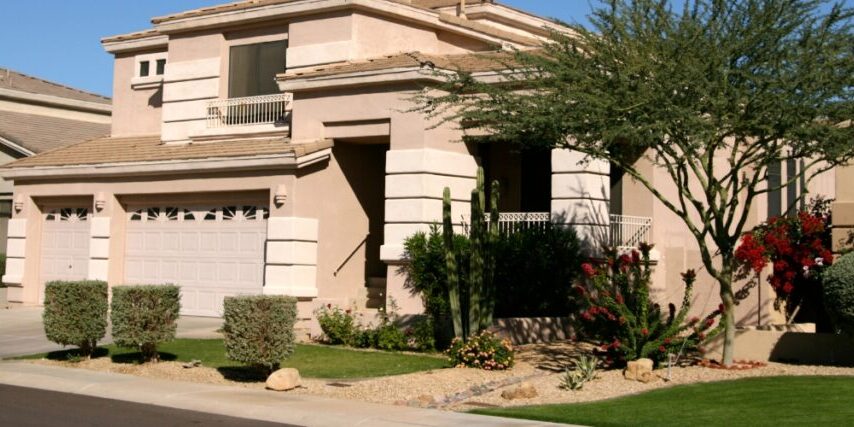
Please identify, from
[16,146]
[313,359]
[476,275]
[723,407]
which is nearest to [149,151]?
[16,146]

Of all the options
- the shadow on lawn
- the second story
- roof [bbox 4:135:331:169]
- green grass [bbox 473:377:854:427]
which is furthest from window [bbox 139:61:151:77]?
green grass [bbox 473:377:854:427]

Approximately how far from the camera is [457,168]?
75.1 ft

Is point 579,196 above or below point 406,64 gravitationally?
below

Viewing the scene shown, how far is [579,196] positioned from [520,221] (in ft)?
4.82

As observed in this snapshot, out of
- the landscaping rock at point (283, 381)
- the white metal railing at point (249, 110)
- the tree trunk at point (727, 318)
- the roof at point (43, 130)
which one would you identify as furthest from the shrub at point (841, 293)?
the roof at point (43, 130)

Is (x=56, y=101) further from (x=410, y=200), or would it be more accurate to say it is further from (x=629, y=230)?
(x=629, y=230)

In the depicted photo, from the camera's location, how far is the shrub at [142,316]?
17328 millimetres

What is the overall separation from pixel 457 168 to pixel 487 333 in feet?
20.2

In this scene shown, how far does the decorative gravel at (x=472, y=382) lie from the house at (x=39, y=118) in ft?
55.3

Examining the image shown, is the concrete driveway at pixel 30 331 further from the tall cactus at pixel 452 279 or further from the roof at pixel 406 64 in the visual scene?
the tall cactus at pixel 452 279

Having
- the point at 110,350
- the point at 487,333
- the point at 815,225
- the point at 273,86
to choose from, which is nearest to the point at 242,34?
the point at 273,86

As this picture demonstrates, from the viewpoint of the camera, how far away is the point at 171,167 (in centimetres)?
2509

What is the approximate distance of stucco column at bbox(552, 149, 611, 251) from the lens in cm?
2159

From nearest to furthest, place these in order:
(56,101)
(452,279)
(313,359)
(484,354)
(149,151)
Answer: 1. (484,354)
2. (452,279)
3. (313,359)
4. (149,151)
5. (56,101)
